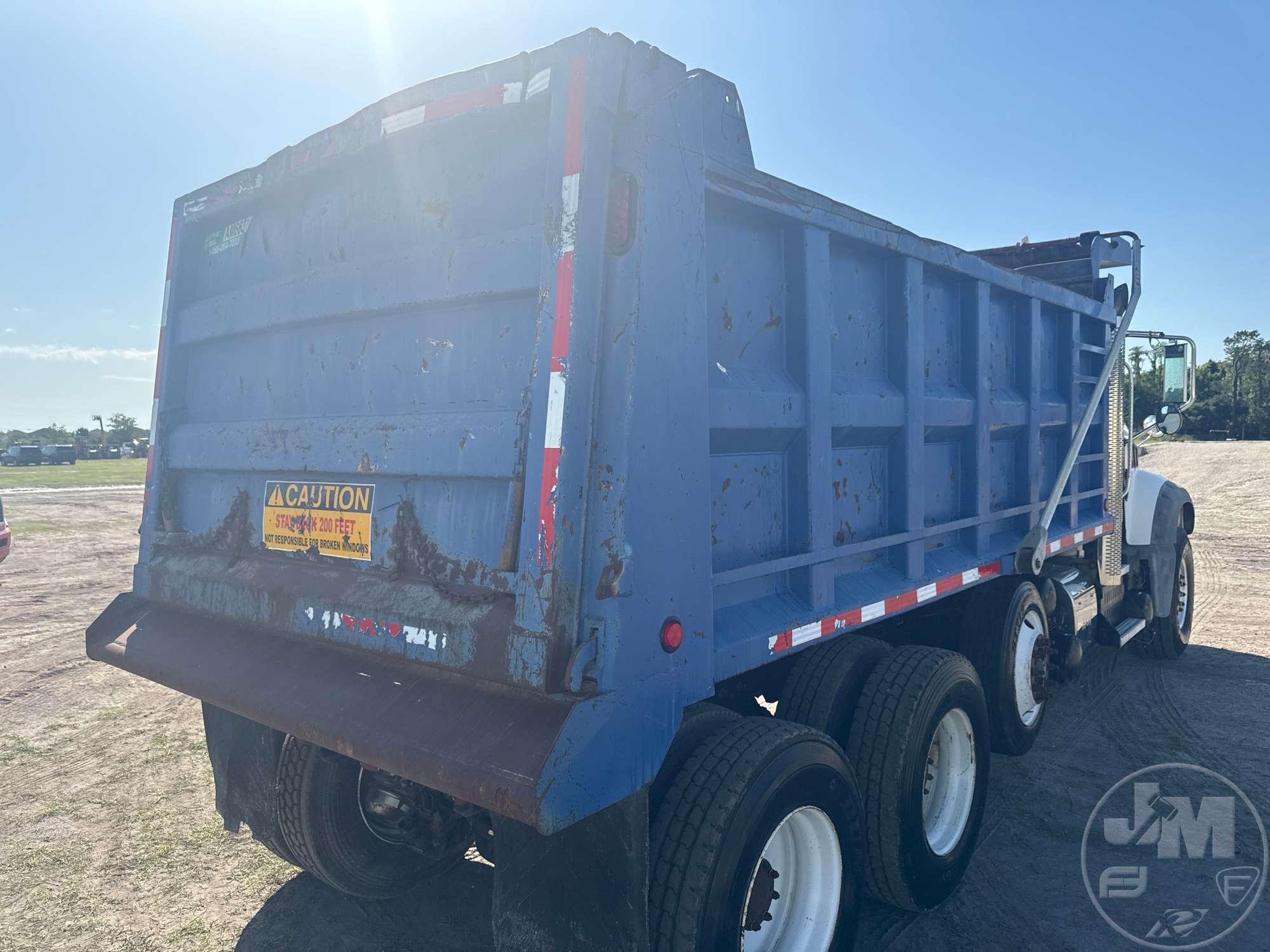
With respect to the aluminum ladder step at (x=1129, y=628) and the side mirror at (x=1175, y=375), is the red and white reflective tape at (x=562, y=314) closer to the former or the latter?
the aluminum ladder step at (x=1129, y=628)

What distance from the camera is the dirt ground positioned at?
318cm

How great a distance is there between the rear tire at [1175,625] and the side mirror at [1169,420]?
1.14 meters

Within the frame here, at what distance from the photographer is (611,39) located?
2.12 metres

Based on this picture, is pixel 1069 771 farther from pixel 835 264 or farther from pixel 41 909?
pixel 41 909

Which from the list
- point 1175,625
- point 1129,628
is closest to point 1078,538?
point 1129,628

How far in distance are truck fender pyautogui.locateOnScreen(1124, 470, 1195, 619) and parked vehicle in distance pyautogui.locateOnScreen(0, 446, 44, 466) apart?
5949 centimetres

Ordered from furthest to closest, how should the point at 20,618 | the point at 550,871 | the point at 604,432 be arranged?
1. the point at 20,618
2. the point at 550,871
3. the point at 604,432

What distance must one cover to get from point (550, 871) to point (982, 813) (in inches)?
91.8

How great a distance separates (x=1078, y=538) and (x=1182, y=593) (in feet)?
8.29

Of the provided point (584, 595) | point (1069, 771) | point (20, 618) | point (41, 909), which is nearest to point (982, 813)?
point (1069, 771)

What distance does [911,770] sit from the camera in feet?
10.3

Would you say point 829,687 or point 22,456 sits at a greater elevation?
point 22,456

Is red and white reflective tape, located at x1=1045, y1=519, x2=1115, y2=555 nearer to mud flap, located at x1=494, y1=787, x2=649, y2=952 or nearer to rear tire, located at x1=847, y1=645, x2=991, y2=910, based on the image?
rear tire, located at x1=847, y1=645, x2=991, y2=910

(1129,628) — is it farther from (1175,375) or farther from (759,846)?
(759,846)
